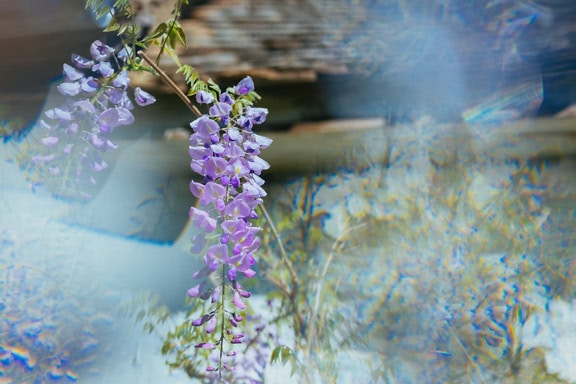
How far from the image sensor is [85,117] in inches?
38.4

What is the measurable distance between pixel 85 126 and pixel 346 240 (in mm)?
896

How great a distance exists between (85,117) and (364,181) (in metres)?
0.94

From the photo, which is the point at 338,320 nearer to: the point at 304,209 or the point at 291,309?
the point at 291,309

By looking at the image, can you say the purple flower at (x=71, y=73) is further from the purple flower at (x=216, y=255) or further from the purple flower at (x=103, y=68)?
the purple flower at (x=216, y=255)

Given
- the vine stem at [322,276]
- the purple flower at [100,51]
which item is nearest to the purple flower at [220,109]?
the purple flower at [100,51]

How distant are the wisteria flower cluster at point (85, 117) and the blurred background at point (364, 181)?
378mm

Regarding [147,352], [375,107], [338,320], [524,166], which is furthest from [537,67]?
[147,352]

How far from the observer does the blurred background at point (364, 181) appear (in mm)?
1426

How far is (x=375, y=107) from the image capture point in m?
1.58

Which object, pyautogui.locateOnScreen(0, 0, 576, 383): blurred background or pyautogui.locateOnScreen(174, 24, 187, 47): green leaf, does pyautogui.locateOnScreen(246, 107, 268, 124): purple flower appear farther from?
pyautogui.locateOnScreen(0, 0, 576, 383): blurred background

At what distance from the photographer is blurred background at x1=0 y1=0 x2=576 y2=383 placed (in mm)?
1426

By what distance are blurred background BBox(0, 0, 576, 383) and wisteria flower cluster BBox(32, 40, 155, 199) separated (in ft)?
1.24

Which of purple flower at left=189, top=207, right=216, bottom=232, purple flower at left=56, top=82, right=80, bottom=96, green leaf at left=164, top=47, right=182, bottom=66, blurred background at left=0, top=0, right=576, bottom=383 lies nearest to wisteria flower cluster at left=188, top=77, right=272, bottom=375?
purple flower at left=189, top=207, right=216, bottom=232

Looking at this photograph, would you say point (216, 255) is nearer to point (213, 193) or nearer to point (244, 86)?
point (213, 193)
